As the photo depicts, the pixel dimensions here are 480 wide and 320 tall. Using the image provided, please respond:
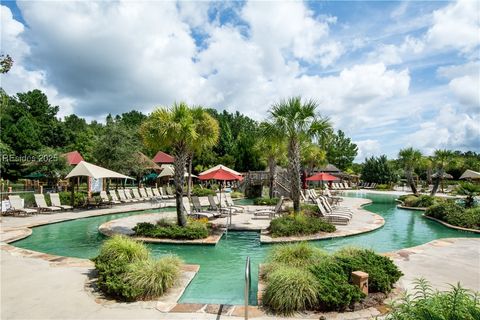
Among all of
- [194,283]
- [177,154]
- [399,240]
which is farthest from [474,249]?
[177,154]

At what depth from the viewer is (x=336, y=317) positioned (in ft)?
16.0

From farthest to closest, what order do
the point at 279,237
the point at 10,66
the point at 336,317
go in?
the point at 279,237
the point at 10,66
the point at 336,317

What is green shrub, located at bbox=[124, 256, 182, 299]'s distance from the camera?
5.53 meters

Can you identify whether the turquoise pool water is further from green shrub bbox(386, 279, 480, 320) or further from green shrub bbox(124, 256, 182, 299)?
green shrub bbox(386, 279, 480, 320)

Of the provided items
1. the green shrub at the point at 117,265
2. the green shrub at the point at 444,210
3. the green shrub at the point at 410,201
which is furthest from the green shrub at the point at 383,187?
the green shrub at the point at 117,265

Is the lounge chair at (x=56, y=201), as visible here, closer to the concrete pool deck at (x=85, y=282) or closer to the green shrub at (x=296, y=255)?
the concrete pool deck at (x=85, y=282)

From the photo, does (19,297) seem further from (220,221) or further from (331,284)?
(220,221)

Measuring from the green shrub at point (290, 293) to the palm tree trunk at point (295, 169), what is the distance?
7489mm

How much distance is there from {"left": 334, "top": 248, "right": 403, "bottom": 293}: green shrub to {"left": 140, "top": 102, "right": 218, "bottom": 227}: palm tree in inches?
256

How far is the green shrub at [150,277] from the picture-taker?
5531mm

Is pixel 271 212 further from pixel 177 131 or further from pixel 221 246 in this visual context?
pixel 177 131

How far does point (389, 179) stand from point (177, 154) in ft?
143

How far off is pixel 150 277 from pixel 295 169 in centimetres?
827

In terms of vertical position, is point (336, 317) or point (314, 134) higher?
point (314, 134)
